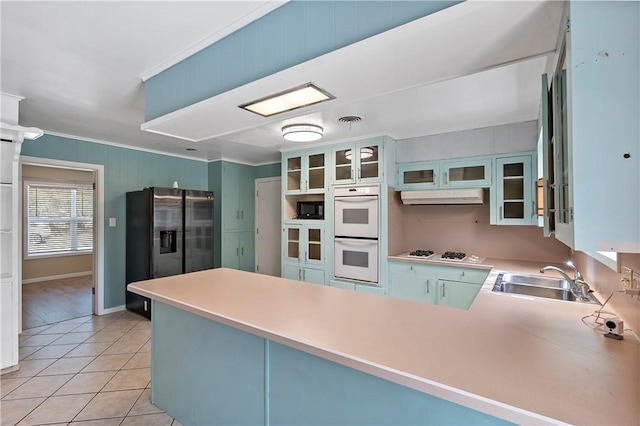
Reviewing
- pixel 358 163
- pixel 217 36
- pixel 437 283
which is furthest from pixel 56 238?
pixel 437 283

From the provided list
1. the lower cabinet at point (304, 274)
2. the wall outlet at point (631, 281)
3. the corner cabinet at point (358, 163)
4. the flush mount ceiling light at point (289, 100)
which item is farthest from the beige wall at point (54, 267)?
the wall outlet at point (631, 281)

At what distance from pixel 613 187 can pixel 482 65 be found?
67 cm

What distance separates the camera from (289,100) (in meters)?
1.64

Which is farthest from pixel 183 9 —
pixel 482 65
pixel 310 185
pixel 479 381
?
pixel 310 185

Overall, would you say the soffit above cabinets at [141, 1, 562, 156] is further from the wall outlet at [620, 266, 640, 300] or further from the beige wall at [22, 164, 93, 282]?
the beige wall at [22, 164, 93, 282]

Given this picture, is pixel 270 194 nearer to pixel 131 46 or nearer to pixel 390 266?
pixel 390 266

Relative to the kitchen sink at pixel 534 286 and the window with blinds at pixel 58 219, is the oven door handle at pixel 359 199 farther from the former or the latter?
the window with blinds at pixel 58 219

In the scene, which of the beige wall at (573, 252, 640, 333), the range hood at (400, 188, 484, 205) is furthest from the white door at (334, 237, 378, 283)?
the beige wall at (573, 252, 640, 333)

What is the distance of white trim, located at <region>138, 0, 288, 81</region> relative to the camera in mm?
1408

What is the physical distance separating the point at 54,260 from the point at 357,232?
6519mm

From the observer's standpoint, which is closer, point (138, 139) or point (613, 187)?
point (613, 187)

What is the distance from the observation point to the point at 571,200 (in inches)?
35.0

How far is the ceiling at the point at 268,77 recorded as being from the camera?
1059 mm

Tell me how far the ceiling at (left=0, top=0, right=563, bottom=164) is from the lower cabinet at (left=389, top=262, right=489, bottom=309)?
1529 millimetres
